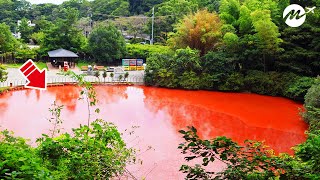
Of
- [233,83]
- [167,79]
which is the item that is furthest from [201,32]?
[233,83]

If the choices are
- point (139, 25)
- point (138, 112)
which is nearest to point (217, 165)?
point (138, 112)

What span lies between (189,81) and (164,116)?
13.9ft

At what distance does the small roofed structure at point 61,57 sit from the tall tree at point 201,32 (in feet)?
17.8

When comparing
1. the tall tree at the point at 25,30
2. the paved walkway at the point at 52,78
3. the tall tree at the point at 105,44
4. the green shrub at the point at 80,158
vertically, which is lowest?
the green shrub at the point at 80,158

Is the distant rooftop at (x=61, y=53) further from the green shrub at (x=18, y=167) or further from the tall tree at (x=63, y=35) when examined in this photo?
the green shrub at (x=18, y=167)

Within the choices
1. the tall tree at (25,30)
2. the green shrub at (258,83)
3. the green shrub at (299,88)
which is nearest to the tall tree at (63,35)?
the tall tree at (25,30)

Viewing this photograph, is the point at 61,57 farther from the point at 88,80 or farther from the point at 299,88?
the point at 299,88

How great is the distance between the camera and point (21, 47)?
62.7 feet

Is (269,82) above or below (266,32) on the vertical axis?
below

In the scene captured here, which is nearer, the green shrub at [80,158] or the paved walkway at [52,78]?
the green shrub at [80,158]

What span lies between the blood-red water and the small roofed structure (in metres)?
3.97

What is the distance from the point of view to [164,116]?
10.1m

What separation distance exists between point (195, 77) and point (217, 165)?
8.03 metres

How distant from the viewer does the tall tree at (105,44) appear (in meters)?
18.1
